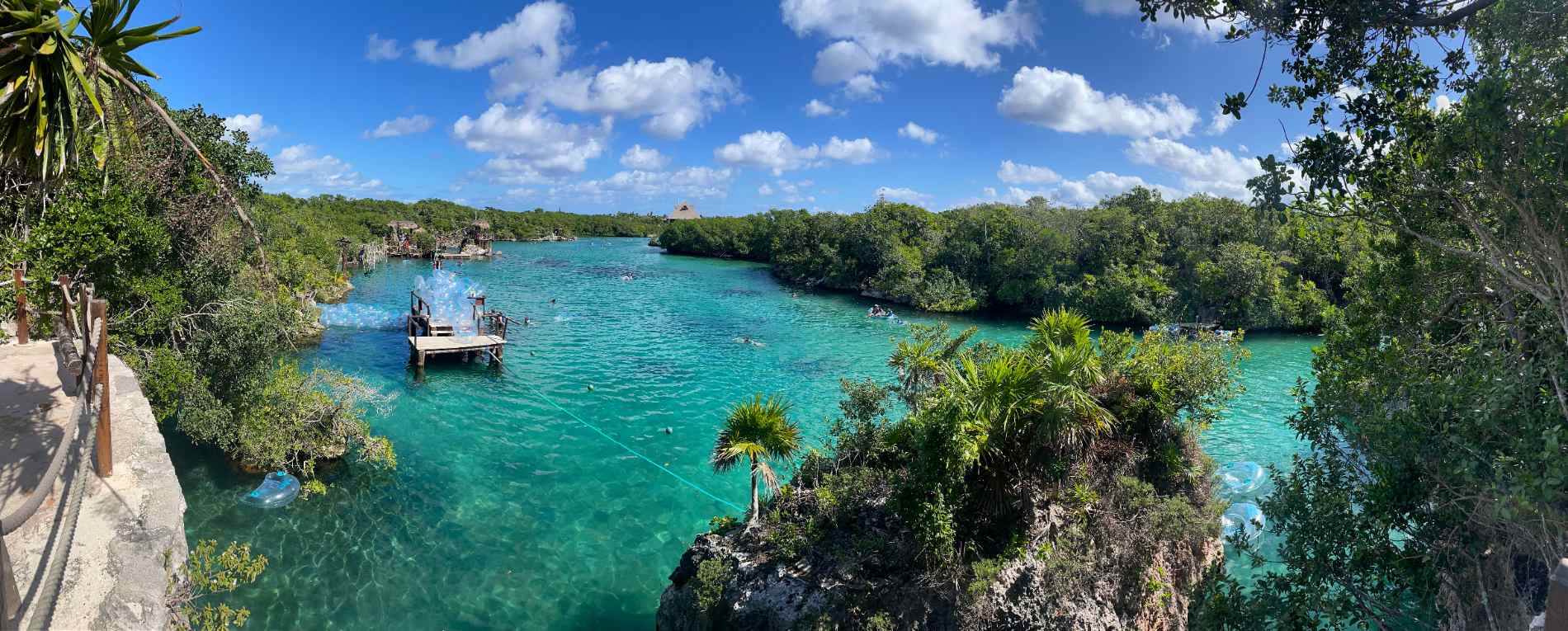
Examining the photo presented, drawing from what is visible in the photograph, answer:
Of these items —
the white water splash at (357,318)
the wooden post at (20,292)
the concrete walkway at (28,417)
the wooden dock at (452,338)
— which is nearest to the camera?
the concrete walkway at (28,417)

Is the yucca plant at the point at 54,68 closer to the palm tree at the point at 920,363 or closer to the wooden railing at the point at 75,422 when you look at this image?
the wooden railing at the point at 75,422

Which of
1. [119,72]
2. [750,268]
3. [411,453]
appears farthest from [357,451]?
[750,268]

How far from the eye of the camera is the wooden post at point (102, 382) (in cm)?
570

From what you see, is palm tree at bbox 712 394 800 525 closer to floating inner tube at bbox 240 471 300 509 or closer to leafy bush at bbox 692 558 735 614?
leafy bush at bbox 692 558 735 614

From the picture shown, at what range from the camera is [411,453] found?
17.1 meters

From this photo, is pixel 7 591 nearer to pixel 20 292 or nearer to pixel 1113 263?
pixel 20 292

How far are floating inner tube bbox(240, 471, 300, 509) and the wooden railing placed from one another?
6.22 m

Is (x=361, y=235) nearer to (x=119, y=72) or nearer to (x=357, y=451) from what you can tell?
(x=357, y=451)

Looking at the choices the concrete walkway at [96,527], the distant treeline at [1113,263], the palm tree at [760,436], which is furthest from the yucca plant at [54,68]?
the distant treeline at [1113,263]

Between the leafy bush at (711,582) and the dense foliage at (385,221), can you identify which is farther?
the dense foliage at (385,221)

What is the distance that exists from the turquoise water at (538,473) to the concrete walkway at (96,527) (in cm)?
496

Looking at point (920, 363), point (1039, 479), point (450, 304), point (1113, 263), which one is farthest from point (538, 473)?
point (1113, 263)

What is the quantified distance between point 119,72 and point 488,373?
2006 cm

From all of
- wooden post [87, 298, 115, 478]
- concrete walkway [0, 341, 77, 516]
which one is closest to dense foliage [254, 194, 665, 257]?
concrete walkway [0, 341, 77, 516]
